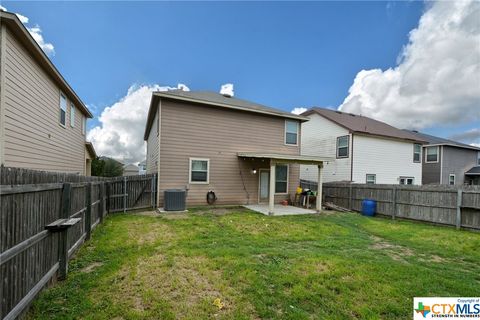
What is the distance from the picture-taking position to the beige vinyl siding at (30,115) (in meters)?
5.62

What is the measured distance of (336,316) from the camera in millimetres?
2865

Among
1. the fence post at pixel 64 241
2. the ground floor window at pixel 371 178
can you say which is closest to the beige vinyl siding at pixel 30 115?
the fence post at pixel 64 241

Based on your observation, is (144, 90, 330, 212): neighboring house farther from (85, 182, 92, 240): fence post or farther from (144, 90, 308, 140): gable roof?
(85, 182, 92, 240): fence post

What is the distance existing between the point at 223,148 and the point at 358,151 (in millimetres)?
9825

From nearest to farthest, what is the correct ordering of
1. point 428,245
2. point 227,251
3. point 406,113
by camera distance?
1. point 227,251
2. point 428,245
3. point 406,113

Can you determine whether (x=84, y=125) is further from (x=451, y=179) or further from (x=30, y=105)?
(x=451, y=179)

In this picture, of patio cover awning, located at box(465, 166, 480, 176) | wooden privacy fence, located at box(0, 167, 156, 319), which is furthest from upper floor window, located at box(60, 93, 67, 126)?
patio cover awning, located at box(465, 166, 480, 176)

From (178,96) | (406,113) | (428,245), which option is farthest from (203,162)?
(406,113)

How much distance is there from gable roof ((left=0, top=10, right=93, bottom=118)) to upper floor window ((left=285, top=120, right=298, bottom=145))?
417 inches

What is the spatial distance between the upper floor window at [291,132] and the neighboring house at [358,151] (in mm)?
3671

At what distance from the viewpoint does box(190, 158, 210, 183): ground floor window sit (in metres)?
11.4

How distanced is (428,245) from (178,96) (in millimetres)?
10379

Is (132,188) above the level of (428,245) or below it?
above

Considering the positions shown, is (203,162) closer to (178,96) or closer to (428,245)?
(178,96)
